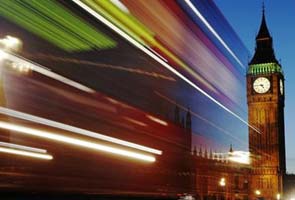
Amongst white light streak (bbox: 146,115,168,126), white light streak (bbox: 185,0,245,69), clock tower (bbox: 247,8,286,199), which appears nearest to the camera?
white light streak (bbox: 146,115,168,126)

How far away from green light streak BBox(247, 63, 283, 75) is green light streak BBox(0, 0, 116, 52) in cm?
6758

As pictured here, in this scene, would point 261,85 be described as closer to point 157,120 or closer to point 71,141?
point 157,120

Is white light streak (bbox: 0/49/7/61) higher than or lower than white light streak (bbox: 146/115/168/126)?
higher

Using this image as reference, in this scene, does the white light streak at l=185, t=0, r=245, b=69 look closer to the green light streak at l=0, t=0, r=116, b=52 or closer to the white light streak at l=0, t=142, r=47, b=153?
the green light streak at l=0, t=0, r=116, b=52

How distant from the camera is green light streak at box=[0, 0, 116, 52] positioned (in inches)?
192

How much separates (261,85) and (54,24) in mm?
68634

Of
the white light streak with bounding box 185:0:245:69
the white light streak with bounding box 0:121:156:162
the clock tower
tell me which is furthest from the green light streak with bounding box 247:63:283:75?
the white light streak with bounding box 0:121:156:162

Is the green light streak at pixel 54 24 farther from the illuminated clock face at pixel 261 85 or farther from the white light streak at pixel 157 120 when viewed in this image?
the illuminated clock face at pixel 261 85

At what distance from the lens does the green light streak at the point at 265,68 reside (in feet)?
235

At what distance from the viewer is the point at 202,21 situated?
9375mm

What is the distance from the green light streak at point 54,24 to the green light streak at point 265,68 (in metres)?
67.6

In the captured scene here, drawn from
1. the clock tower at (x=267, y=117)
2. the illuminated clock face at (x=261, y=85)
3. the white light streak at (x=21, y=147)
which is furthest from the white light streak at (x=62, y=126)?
the illuminated clock face at (x=261, y=85)

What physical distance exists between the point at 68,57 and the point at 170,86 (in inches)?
116

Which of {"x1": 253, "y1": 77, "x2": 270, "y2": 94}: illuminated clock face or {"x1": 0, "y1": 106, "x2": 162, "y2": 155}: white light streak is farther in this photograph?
{"x1": 253, "y1": 77, "x2": 270, "y2": 94}: illuminated clock face
